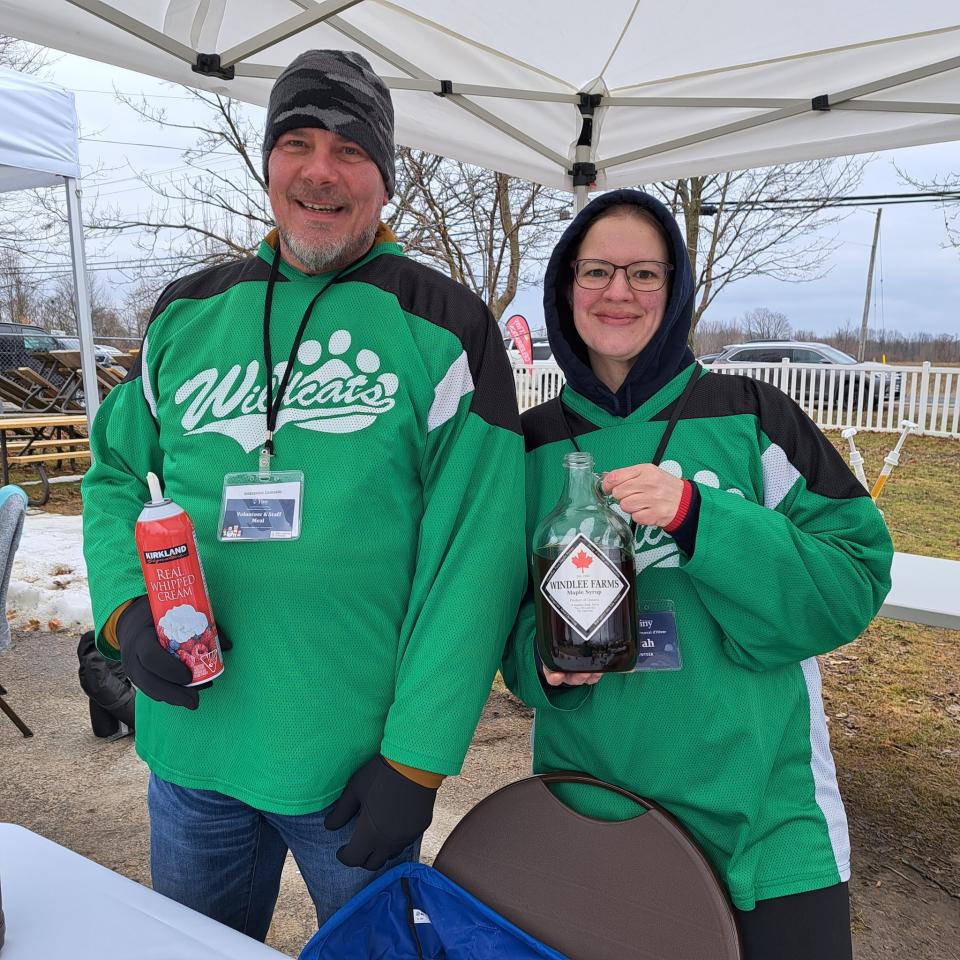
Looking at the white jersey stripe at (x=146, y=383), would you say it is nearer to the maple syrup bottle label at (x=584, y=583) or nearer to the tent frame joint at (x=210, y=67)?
the maple syrup bottle label at (x=584, y=583)

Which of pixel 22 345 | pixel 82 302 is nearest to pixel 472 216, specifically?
pixel 82 302

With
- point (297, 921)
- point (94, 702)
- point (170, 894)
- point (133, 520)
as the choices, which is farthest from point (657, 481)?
point (94, 702)

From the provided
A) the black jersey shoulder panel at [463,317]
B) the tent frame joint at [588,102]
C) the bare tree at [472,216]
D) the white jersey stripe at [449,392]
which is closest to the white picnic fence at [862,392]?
the bare tree at [472,216]

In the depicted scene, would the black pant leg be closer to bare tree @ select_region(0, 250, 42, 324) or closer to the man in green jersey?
the man in green jersey

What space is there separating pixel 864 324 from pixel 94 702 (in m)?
35.3

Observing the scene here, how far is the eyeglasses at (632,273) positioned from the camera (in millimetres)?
1373

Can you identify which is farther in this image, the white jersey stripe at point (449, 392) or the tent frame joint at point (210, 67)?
the tent frame joint at point (210, 67)

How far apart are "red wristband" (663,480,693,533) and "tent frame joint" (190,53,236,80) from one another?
7.66ft

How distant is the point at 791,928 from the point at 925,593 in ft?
6.49

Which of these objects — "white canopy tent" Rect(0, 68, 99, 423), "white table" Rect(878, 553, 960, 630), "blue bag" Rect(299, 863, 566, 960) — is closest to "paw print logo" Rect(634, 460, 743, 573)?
"blue bag" Rect(299, 863, 566, 960)

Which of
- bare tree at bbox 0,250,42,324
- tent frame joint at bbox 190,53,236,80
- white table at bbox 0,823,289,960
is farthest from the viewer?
bare tree at bbox 0,250,42,324

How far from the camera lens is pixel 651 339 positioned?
1399mm

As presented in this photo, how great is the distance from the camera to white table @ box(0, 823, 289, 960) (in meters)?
0.99

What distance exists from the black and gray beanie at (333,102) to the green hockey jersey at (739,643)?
0.65 m
